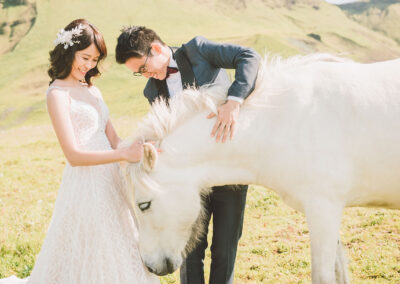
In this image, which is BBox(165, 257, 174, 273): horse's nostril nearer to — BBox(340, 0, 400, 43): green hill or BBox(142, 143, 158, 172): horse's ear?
BBox(142, 143, 158, 172): horse's ear

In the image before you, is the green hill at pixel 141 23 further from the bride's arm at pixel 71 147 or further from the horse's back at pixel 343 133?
the horse's back at pixel 343 133

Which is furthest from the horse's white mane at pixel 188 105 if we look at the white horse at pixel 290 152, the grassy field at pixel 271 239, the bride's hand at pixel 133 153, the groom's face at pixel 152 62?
the grassy field at pixel 271 239

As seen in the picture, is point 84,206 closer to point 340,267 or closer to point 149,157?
point 149,157

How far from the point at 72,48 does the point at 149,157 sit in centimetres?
123

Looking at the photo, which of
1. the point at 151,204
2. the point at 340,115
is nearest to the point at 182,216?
the point at 151,204

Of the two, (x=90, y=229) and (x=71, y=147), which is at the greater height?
(x=71, y=147)

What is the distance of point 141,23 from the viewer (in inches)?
4705

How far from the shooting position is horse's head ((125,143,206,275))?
8.76ft

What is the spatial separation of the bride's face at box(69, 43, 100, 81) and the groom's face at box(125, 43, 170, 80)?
31 centimetres

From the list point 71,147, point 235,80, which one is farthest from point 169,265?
point 235,80

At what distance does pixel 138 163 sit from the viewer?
2.69 meters

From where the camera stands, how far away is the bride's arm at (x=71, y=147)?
2668mm

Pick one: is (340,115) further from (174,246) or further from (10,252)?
(10,252)

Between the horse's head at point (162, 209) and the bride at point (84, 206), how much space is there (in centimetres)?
28
